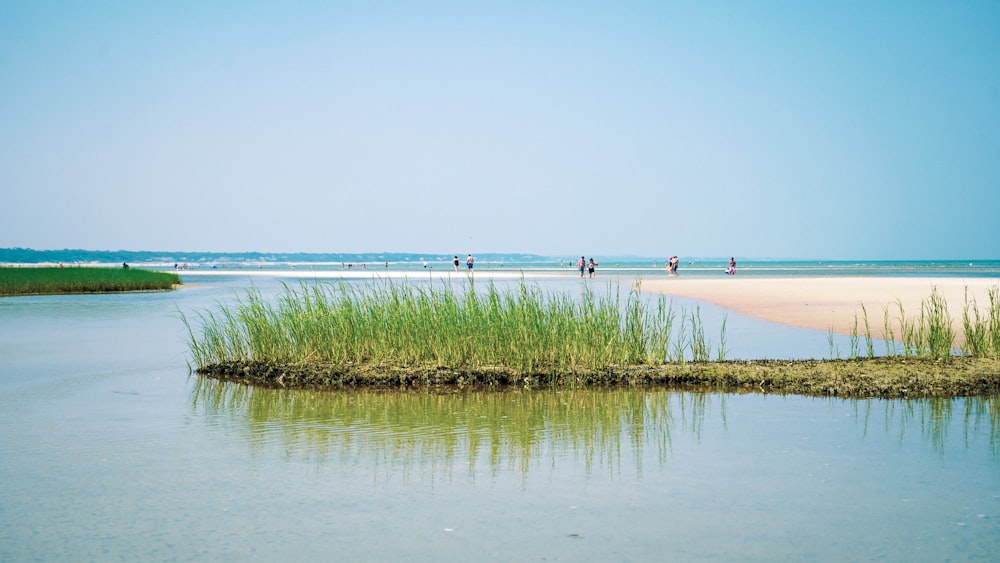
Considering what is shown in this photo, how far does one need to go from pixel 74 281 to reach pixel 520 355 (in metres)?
35.0

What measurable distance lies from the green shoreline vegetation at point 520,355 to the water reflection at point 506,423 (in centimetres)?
55

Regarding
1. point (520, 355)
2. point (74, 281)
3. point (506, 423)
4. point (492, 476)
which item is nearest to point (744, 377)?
point (520, 355)

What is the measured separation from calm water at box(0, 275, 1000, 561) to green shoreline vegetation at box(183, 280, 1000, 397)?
699 mm

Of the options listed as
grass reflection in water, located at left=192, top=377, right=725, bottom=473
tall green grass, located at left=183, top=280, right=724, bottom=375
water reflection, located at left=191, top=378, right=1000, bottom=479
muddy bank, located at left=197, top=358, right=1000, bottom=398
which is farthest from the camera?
tall green grass, located at left=183, top=280, right=724, bottom=375

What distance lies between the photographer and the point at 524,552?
521 cm

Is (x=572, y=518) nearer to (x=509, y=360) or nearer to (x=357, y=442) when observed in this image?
(x=357, y=442)

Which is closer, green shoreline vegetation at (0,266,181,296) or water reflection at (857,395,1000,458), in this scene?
water reflection at (857,395,1000,458)

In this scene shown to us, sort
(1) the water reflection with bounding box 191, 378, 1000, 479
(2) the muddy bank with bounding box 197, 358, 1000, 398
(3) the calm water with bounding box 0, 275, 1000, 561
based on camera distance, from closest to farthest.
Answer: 1. (3) the calm water with bounding box 0, 275, 1000, 561
2. (1) the water reflection with bounding box 191, 378, 1000, 479
3. (2) the muddy bank with bounding box 197, 358, 1000, 398

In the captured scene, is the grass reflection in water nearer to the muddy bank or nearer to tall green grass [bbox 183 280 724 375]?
the muddy bank

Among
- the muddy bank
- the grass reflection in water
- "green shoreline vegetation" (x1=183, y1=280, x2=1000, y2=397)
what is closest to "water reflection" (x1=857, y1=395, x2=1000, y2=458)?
the muddy bank

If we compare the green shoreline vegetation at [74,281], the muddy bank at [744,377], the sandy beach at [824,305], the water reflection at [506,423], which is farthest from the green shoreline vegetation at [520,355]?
the green shoreline vegetation at [74,281]

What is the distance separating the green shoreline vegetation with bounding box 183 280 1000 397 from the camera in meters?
11.5

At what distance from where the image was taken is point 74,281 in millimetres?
40969

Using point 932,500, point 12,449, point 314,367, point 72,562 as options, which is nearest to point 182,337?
point 314,367
